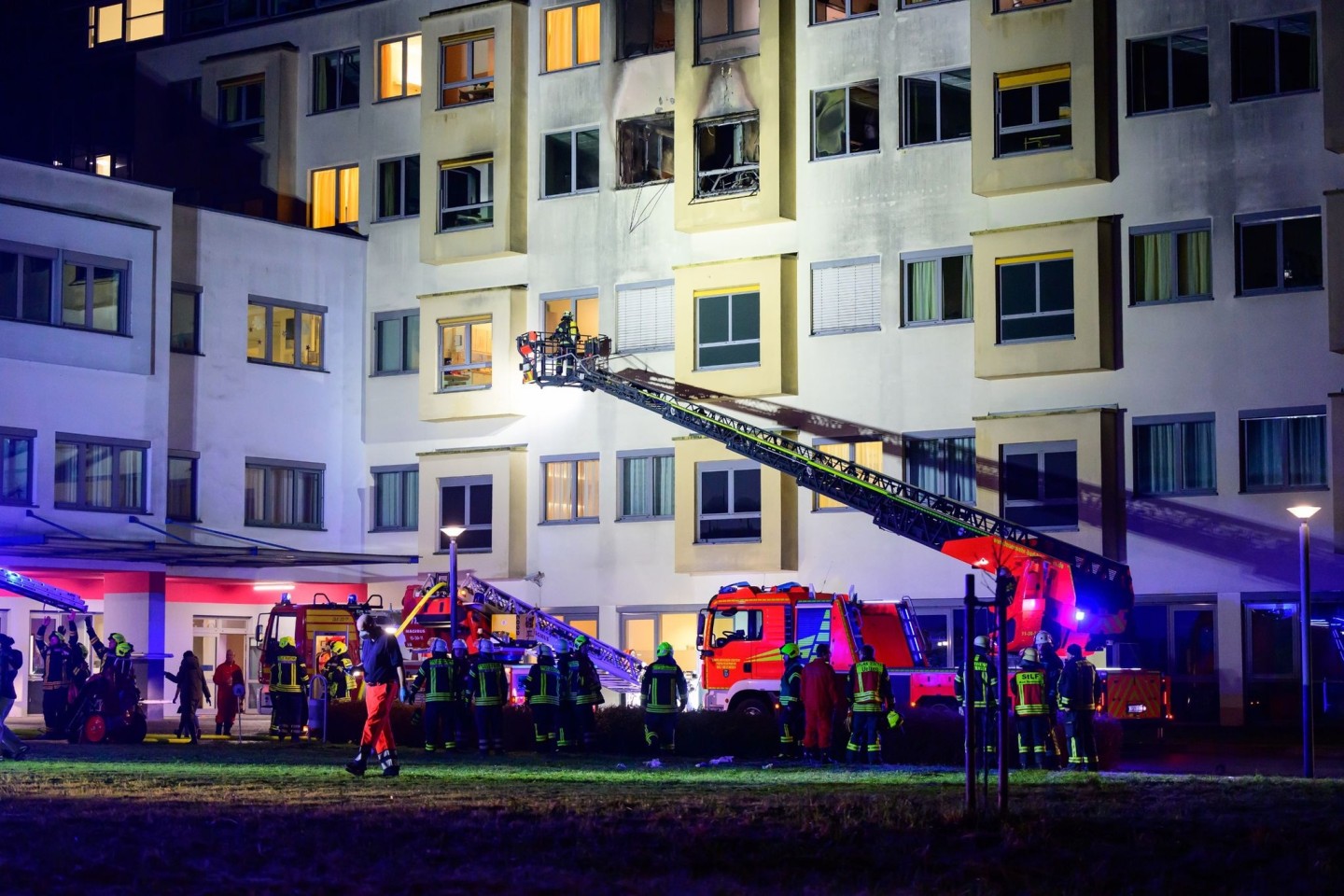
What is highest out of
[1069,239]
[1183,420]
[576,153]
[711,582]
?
[576,153]

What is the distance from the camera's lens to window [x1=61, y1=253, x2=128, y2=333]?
39.9m

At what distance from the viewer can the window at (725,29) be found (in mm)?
40969

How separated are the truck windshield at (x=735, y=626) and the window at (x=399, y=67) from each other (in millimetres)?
19370

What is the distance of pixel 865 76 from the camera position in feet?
131

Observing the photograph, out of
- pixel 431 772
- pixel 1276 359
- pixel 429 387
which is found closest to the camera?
pixel 431 772

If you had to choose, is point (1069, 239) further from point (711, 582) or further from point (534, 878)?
point (534, 878)

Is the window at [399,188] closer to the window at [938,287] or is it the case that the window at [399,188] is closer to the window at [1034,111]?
the window at [938,287]

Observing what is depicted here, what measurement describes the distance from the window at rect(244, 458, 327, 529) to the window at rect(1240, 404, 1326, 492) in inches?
828

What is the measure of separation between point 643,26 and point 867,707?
23240mm

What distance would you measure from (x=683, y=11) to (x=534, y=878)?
31642 mm

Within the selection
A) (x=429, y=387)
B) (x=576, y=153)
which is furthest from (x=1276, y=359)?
(x=429, y=387)

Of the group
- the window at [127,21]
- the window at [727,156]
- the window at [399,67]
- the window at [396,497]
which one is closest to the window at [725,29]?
the window at [727,156]

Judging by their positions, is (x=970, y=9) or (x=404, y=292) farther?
(x=404, y=292)

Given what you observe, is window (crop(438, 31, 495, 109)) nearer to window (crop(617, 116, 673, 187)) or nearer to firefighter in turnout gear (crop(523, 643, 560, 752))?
window (crop(617, 116, 673, 187))
